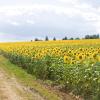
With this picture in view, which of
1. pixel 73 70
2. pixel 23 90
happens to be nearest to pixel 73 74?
pixel 73 70

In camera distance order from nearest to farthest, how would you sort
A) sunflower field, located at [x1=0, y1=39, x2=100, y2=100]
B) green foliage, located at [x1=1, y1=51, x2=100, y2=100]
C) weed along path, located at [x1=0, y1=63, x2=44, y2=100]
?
green foliage, located at [x1=1, y1=51, x2=100, y2=100], sunflower field, located at [x1=0, y1=39, x2=100, y2=100], weed along path, located at [x1=0, y1=63, x2=44, y2=100]

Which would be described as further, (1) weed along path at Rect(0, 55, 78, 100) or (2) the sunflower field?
(1) weed along path at Rect(0, 55, 78, 100)

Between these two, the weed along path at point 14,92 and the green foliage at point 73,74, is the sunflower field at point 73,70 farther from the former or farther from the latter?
the weed along path at point 14,92

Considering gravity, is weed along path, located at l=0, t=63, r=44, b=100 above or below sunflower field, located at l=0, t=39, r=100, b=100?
below

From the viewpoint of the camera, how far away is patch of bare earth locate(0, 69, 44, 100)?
14.7 meters

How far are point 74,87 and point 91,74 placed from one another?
1822 mm

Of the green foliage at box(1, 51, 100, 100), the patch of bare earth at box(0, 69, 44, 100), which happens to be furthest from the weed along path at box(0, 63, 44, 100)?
the green foliage at box(1, 51, 100, 100)

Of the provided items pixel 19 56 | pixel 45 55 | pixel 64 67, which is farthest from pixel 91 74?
pixel 19 56

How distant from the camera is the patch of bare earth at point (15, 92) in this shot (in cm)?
1473

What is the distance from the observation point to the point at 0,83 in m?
19.0

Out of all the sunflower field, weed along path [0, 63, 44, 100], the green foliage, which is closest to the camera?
the green foliage

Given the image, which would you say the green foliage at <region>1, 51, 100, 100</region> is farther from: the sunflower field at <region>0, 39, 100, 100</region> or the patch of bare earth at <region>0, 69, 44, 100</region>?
the patch of bare earth at <region>0, 69, 44, 100</region>

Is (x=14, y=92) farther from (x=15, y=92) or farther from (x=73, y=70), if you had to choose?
(x=73, y=70)

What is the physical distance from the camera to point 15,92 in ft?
52.3
